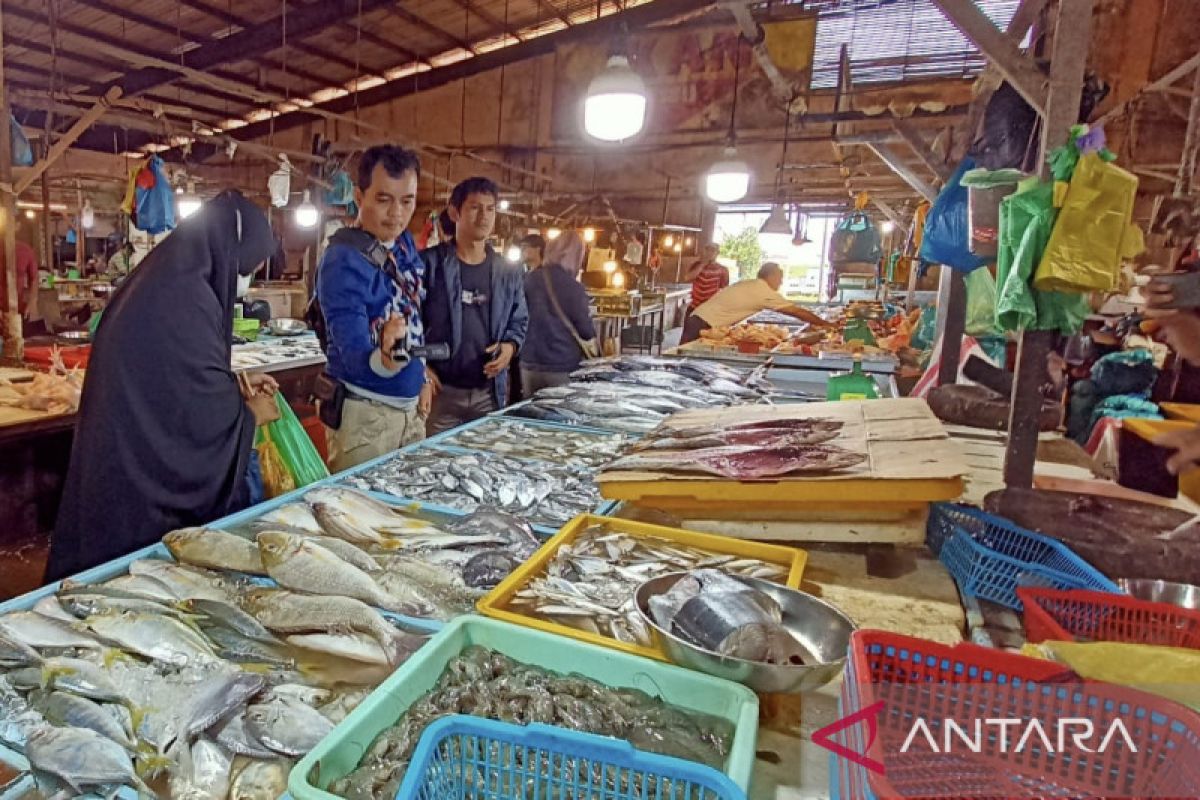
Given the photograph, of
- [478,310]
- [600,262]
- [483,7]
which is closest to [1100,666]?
[478,310]

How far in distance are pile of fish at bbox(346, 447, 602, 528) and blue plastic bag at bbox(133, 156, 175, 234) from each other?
784cm

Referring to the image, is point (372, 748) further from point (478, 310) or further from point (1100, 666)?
point (478, 310)

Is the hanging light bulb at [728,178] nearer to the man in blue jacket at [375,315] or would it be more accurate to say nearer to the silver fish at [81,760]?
the man in blue jacket at [375,315]

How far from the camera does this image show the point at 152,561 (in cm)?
207

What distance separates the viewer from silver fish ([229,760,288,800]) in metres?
1.25

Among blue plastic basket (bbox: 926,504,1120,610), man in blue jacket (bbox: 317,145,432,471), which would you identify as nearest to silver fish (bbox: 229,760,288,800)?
blue plastic basket (bbox: 926,504,1120,610)

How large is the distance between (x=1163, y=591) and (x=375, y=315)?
347cm

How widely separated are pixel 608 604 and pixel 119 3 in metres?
14.8

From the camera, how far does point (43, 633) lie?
64.7 inches

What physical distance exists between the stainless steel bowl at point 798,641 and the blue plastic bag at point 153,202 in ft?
31.9

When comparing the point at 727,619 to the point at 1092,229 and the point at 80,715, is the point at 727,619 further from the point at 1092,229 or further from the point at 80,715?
the point at 1092,229

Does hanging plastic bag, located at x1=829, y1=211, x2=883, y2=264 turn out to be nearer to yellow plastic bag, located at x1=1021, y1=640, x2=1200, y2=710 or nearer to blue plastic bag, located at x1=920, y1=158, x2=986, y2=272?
blue plastic bag, located at x1=920, y1=158, x2=986, y2=272

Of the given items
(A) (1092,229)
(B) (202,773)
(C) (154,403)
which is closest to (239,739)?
(B) (202,773)

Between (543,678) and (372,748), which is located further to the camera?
(543,678)
